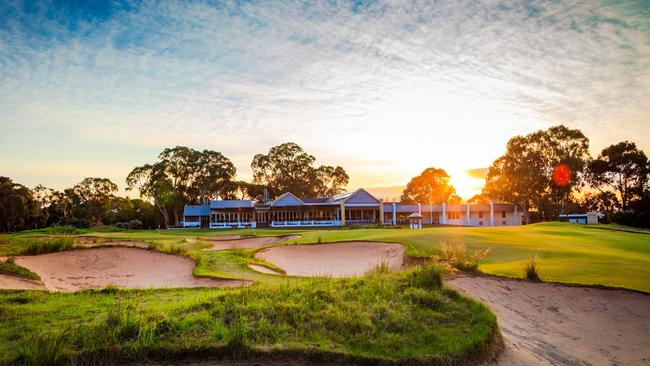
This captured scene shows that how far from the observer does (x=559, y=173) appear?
63250mm

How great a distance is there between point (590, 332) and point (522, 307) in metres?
1.46

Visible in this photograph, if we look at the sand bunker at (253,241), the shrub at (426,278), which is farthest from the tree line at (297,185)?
the shrub at (426,278)

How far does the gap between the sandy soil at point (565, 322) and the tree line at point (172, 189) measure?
6339 centimetres

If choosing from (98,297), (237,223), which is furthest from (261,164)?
(98,297)

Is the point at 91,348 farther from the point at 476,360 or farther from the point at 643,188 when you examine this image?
the point at 643,188

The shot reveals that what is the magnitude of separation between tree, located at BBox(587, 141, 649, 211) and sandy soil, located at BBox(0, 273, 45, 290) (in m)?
73.8

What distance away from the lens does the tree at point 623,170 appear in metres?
60.2

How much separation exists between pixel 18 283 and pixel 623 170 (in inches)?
2991

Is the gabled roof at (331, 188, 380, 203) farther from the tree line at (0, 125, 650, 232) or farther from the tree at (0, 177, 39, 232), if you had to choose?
the tree at (0, 177, 39, 232)

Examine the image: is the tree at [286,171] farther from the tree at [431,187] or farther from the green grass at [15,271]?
the green grass at [15,271]

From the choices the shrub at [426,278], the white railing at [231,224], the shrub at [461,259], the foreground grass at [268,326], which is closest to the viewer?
the foreground grass at [268,326]

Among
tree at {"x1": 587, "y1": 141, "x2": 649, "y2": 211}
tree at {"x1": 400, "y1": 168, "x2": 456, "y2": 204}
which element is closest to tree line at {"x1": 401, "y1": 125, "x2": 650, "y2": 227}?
tree at {"x1": 587, "y1": 141, "x2": 649, "y2": 211}

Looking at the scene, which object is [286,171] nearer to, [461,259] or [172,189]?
[172,189]

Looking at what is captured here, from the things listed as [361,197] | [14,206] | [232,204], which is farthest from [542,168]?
[14,206]
